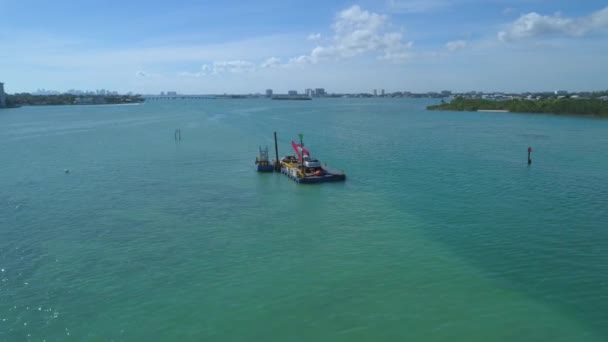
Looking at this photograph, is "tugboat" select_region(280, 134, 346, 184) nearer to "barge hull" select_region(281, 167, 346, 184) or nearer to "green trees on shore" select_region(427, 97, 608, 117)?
"barge hull" select_region(281, 167, 346, 184)

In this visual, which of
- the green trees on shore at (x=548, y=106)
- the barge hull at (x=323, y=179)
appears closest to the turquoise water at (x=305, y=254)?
the barge hull at (x=323, y=179)

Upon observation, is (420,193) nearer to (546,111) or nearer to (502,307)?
(502,307)

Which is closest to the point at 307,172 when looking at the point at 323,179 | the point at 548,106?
the point at 323,179

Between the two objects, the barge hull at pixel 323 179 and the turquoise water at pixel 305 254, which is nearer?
the turquoise water at pixel 305 254

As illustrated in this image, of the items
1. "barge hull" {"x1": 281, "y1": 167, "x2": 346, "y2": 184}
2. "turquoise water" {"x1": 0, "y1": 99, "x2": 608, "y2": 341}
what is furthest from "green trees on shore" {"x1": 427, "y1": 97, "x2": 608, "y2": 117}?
"barge hull" {"x1": 281, "y1": 167, "x2": 346, "y2": 184}

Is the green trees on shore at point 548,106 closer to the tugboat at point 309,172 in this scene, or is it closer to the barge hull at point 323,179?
the tugboat at point 309,172

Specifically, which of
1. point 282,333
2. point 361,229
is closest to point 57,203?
point 361,229
